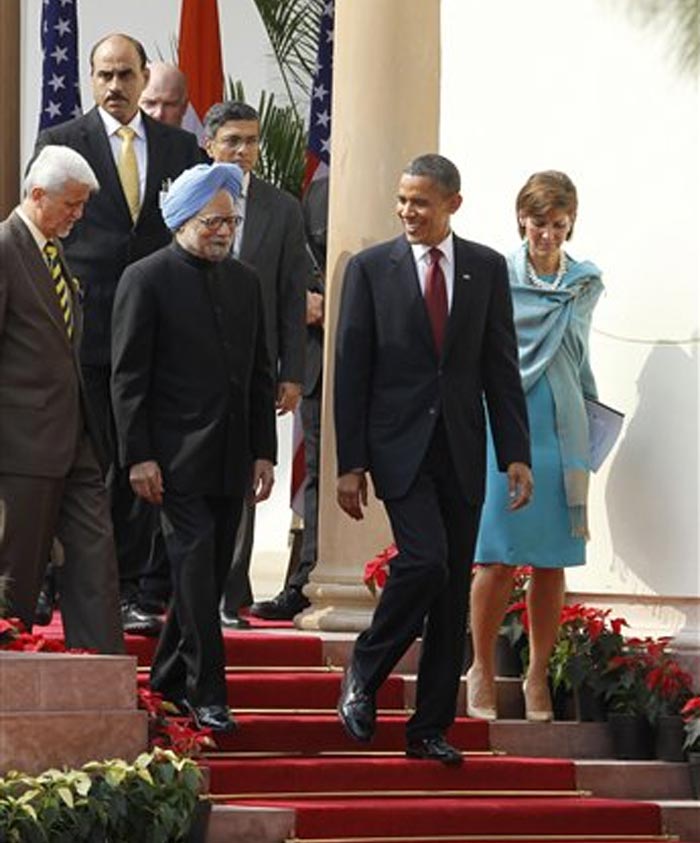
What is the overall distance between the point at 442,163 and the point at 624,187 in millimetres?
2316

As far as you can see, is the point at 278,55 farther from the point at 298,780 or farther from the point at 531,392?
the point at 298,780

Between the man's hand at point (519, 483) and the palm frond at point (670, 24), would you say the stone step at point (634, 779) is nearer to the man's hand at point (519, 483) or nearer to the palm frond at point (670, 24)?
the man's hand at point (519, 483)

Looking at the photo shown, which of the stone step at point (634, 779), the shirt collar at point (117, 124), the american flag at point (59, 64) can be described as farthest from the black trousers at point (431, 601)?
the american flag at point (59, 64)

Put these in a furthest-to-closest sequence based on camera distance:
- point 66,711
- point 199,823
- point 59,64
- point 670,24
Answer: point 59,64 → point 670,24 → point 199,823 → point 66,711

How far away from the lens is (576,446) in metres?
14.1

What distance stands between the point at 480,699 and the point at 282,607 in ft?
6.08

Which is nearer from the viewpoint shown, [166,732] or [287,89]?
[166,732]

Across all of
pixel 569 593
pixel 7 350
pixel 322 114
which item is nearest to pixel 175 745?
pixel 7 350

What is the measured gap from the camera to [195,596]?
41.0 feet


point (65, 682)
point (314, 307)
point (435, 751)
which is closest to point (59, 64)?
point (314, 307)

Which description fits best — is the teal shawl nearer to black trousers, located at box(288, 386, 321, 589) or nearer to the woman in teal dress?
the woman in teal dress

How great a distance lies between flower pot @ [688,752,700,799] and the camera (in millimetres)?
13617

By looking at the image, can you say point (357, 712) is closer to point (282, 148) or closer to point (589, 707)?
point (589, 707)

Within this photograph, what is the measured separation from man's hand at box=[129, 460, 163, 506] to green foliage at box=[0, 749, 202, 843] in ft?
3.93
